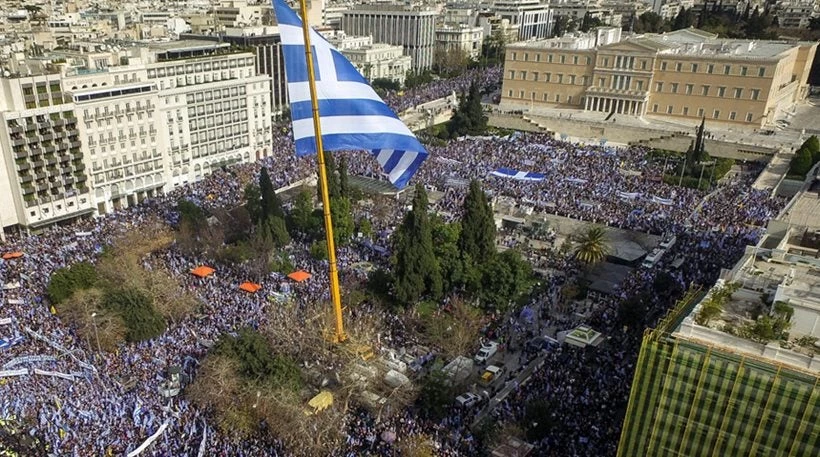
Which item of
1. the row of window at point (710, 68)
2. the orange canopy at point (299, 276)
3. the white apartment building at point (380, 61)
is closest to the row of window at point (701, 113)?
the row of window at point (710, 68)

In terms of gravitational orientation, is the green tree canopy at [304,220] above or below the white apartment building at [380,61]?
below

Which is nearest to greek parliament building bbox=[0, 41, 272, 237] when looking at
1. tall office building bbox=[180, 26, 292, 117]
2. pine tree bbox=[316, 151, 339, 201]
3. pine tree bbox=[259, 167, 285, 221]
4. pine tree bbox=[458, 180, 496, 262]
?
tall office building bbox=[180, 26, 292, 117]

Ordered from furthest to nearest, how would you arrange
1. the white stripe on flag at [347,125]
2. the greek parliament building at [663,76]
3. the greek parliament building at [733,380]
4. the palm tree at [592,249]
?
the greek parliament building at [663,76] < the palm tree at [592,249] < the white stripe on flag at [347,125] < the greek parliament building at [733,380]

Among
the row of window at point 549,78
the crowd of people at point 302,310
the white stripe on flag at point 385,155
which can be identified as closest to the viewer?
the white stripe on flag at point 385,155

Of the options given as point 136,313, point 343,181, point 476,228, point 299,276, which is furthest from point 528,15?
point 136,313

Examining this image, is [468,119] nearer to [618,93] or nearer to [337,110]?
[618,93]

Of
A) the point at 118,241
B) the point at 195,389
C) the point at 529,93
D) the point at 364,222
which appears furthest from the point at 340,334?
the point at 529,93

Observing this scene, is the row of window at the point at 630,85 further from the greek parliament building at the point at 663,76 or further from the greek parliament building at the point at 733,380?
the greek parliament building at the point at 733,380
